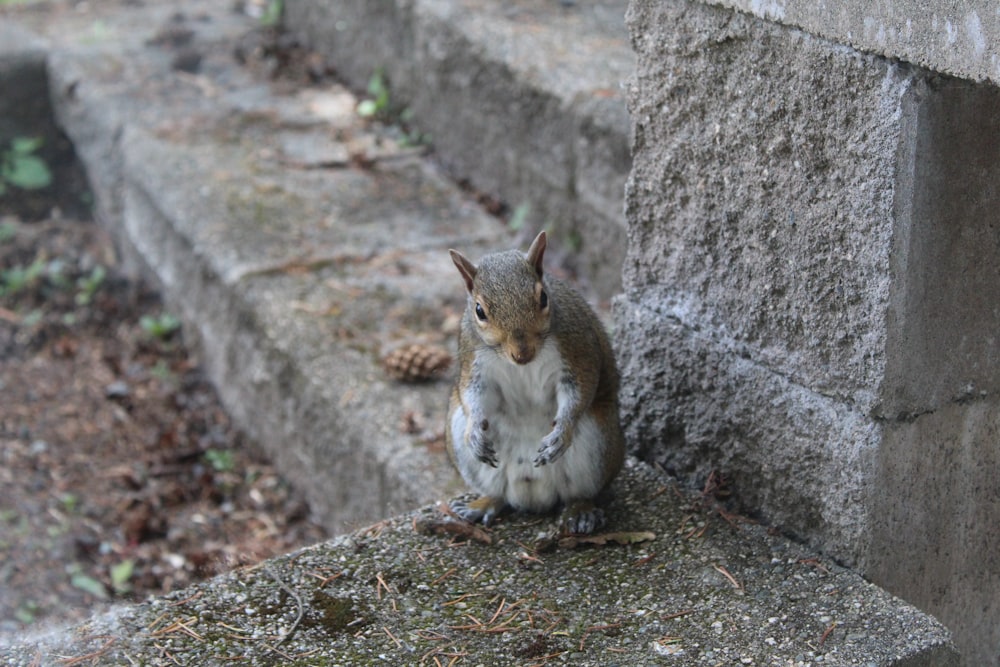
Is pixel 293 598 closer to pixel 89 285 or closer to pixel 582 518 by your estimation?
pixel 582 518

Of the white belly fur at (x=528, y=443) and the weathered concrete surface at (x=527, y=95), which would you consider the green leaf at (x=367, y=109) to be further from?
the white belly fur at (x=528, y=443)

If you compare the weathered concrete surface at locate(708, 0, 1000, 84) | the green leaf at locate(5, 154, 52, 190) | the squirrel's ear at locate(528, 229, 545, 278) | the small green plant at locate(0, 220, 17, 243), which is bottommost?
the small green plant at locate(0, 220, 17, 243)

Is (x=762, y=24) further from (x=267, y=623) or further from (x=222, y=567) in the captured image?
(x=222, y=567)

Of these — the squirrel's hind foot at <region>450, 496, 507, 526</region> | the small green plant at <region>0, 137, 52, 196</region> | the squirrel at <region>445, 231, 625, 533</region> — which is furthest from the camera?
the small green plant at <region>0, 137, 52, 196</region>

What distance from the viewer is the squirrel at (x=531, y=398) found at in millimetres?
2516

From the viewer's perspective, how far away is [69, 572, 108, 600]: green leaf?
3.83 meters

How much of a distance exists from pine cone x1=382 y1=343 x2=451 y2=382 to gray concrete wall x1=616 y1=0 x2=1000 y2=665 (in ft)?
4.05

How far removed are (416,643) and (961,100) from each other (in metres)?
1.40

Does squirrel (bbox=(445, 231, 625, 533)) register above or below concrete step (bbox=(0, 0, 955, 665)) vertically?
above

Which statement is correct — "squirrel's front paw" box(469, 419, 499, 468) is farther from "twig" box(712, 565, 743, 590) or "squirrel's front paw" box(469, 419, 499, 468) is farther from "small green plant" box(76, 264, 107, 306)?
"small green plant" box(76, 264, 107, 306)

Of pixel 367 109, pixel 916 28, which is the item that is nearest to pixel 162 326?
pixel 367 109

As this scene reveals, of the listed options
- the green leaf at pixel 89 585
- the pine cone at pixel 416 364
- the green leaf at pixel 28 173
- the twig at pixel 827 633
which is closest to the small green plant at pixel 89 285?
the green leaf at pixel 28 173

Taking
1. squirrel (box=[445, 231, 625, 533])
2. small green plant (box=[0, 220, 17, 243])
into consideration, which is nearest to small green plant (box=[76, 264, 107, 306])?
small green plant (box=[0, 220, 17, 243])

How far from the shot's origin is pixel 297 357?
4051mm
